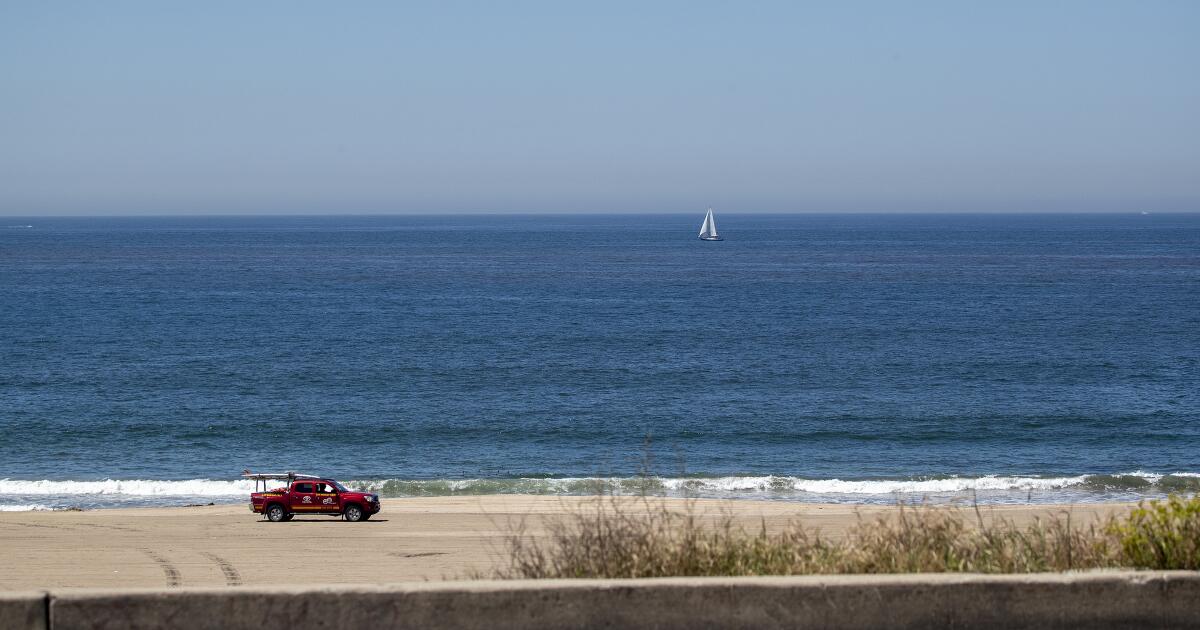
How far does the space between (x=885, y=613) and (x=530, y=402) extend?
35.1 metres

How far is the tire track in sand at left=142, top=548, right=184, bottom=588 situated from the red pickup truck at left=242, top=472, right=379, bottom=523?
429 cm

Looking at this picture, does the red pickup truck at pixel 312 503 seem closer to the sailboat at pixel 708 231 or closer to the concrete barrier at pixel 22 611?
the concrete barrier at pixel 22 611

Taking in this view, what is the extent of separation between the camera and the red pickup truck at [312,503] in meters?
24.4

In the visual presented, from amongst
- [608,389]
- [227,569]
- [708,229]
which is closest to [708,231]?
[708,229]

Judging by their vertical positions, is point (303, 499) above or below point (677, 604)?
below

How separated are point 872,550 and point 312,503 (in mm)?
18857

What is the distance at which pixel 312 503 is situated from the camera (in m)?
24.4

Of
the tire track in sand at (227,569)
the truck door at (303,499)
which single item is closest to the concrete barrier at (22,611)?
the tire track in sand at (227,569)

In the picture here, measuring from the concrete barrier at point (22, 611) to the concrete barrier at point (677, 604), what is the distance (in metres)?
0.07

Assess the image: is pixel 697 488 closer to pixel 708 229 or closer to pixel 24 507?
pixel 24 507

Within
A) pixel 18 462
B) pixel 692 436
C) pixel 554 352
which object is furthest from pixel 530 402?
pixel 18 462

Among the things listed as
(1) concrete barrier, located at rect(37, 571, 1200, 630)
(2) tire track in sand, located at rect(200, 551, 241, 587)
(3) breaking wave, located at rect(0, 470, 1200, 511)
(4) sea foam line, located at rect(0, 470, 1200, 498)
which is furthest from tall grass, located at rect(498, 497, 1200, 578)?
(4) sea foam line, located at rect(0, 470, 1200, 498)

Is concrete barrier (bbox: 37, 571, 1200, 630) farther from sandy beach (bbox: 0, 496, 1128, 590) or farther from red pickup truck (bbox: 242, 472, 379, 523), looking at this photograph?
red pickup truck (bbox: 242, 472, 379, 523)

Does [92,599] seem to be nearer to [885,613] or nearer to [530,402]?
[885,613]
